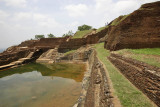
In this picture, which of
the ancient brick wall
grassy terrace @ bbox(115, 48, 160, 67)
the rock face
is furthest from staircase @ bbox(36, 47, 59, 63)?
grassy terrace @ bbox(115, 48, 160, 67)

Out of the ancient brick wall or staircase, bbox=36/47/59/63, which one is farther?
the ancient brick wall

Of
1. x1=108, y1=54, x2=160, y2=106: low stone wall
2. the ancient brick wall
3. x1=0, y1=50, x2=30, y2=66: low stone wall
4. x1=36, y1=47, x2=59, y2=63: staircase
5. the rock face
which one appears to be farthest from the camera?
the ancient brick wall

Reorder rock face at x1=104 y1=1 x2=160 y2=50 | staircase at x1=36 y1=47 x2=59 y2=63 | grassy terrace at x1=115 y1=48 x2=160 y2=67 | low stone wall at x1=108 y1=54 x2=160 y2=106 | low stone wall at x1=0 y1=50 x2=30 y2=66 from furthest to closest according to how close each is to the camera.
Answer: staircase at x1=36 y1=47 x2=59 y2=63 → low stone wall at x1=0 y1=50 x2=30 y2=66 → rock face at x1=104 y1=1 x2=160 y2=50 → grassy terrace at x1=115 y1=48 x2=160 y2=67 → low stone wall at x1=108 y1=54 x2=160 y2=106

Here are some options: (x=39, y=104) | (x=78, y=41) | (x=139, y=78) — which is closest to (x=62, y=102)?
(x=39, y=104)

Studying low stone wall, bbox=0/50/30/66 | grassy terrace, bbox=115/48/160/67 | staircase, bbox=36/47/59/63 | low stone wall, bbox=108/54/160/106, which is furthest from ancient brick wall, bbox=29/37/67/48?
low stone wall, bbox=108/54/160/106

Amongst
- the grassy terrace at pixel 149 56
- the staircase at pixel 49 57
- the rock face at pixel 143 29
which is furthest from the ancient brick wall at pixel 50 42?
the grassy terrace at pixel 149 56

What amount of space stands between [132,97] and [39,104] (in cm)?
588

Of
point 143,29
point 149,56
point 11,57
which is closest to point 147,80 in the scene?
point 149,56

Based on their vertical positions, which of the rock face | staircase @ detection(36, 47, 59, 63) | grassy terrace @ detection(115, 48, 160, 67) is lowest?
staircase @ detection(36, 47, 59, 63)

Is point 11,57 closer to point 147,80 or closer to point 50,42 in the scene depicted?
point 50,42

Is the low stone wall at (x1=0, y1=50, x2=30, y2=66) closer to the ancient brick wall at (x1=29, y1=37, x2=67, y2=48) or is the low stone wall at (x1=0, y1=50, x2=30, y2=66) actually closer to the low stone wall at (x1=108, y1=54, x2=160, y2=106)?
the ancient brick wall at (x1=29, y1=37, x2=67, y2=48)

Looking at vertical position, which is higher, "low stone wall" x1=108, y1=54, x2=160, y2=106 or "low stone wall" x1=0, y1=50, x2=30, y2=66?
"low stone wall" x1=0, y1=50, x2=30, y2=66

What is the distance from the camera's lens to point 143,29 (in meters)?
8.70

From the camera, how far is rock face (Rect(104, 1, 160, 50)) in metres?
8.18
